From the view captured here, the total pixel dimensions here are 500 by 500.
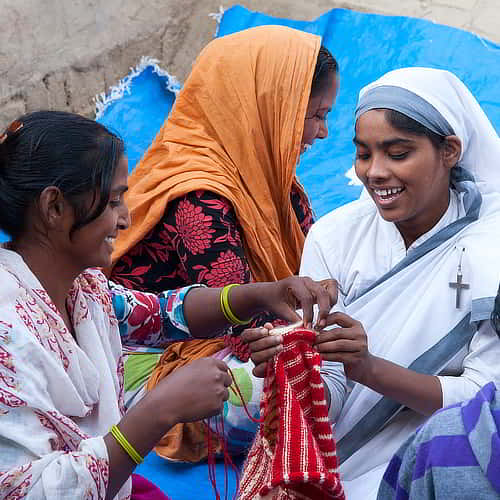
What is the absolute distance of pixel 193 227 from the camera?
3.11m

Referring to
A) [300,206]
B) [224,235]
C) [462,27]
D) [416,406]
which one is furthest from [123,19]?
[416,406]

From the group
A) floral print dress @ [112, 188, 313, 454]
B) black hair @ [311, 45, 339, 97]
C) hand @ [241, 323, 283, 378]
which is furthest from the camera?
black hair @ [311, 45, 339, 97]

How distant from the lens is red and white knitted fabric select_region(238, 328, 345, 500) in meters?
2.06

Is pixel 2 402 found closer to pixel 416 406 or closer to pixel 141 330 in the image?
pixel 141 330

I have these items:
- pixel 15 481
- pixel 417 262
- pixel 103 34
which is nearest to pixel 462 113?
pixel 417 262

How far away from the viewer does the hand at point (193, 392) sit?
185cm

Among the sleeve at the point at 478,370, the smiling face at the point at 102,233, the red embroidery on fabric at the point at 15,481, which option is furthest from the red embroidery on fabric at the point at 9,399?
the sleeve at the point at 478,370

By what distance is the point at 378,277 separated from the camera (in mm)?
2568

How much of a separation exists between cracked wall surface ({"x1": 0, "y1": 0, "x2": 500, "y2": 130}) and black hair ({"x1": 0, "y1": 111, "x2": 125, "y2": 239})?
3578mm

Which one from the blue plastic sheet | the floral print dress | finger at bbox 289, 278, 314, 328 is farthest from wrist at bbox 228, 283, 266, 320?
the blue plastic sheet

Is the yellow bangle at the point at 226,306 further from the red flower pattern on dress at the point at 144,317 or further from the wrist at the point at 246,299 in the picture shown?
the red flower pattern on dress at the point at 144,317

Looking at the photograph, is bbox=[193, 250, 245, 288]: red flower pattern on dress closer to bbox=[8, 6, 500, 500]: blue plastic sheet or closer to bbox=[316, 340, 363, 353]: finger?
bbox=[316, 340, 363, 353]: finger

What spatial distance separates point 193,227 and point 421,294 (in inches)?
38.7

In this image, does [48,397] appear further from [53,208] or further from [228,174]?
[228,174]
